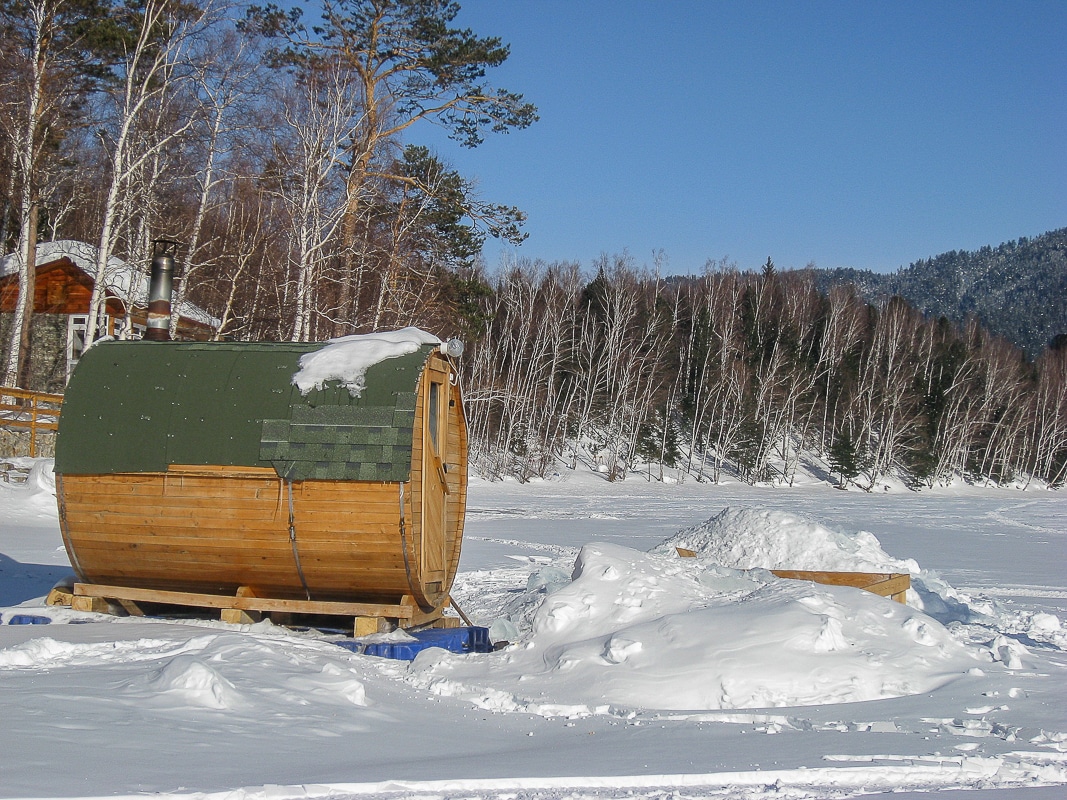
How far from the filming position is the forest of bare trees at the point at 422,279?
21.6m

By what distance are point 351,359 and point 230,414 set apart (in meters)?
1.22

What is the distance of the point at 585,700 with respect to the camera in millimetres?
6820

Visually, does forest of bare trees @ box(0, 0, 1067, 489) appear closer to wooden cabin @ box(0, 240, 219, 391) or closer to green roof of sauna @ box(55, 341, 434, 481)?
wooden cabin @ box(0, 240, 219, 391)

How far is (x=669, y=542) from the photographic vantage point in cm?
1398

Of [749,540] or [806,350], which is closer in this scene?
[749,540]

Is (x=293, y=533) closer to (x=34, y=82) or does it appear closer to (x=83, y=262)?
(x=34, y=82)

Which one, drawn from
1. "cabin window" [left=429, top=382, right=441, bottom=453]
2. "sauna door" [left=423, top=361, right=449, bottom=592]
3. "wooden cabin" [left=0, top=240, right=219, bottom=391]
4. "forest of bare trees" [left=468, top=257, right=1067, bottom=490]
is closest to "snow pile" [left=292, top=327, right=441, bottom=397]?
"sauna door" [left=423, top=361, right=449, bottom=592]

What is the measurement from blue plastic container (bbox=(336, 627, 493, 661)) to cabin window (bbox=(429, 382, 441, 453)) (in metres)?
1.84

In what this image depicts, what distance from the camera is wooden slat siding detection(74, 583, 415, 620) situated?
858 cm

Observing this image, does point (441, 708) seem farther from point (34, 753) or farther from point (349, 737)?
point (34, 753)

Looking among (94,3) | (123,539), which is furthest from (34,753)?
(94,3)

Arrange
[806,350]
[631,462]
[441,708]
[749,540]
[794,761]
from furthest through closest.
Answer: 1. [806,350]
2. [631,462]
3. [749,540]
4. [441,708]
5. [794,761]

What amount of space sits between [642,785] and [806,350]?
64741 millimetres

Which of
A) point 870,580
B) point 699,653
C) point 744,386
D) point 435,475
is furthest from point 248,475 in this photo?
point 744,386
